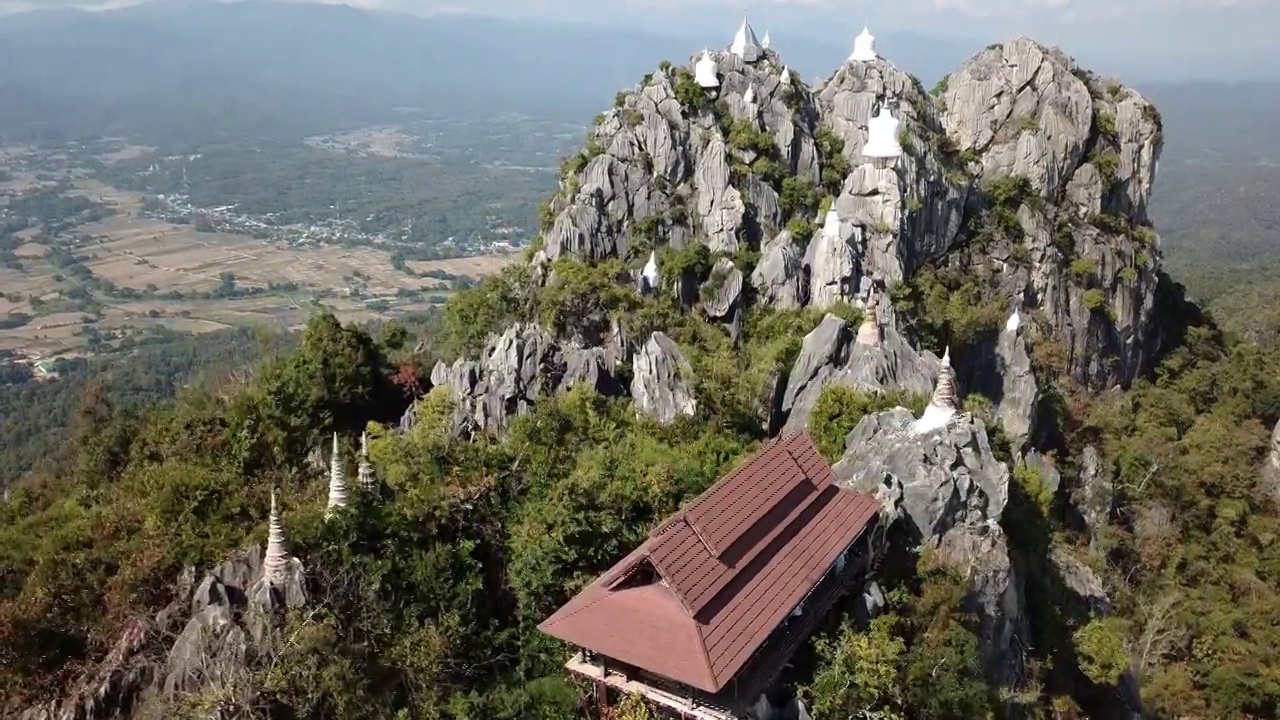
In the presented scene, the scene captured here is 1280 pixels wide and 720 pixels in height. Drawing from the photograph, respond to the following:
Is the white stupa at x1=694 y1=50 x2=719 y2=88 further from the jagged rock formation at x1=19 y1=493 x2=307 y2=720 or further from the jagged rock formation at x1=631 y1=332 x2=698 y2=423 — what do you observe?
the jagged rock formation at x1=19 y1=493 x2=307 y2=720

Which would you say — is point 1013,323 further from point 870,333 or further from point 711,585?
point 711,585

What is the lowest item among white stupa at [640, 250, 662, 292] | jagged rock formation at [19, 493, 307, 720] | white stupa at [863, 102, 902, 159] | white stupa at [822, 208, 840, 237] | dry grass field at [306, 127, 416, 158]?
dry grass field at [306, 127, 416, 158]

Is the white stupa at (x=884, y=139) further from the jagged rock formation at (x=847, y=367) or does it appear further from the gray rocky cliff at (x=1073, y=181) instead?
the jagged rock formation at (x=847, y=367)

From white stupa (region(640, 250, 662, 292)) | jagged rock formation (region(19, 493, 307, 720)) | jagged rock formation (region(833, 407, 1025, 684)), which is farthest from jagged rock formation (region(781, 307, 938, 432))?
jagged rock formation (region(19, 493, 307, 720))

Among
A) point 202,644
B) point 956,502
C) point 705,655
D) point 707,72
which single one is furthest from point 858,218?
point 202,644

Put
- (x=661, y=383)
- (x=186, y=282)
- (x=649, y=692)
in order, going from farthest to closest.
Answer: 1. (x=186, y=282)
2. (x=661, y=383)
3. (x=649, y=692)
